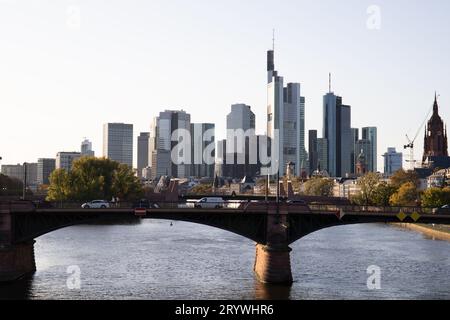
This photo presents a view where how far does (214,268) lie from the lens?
7050 centimetres

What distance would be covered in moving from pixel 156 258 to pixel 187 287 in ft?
68.1

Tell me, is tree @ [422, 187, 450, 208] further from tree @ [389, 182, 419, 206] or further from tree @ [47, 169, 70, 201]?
tree @ [47, 169, 70, 201]

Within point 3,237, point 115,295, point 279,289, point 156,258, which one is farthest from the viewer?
point 156,258

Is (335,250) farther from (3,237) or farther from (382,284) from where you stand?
(3,237)

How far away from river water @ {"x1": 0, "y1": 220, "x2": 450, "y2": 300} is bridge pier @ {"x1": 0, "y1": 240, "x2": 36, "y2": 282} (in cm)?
144

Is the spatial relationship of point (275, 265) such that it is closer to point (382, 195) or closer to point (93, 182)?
point (93, 182)

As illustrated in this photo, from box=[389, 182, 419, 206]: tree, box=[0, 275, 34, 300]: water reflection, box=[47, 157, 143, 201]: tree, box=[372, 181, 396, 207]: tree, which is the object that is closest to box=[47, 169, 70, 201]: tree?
box=[47, 157, 143, 201]: tree

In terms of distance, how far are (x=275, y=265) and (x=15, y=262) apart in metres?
25.2

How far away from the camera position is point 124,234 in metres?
113

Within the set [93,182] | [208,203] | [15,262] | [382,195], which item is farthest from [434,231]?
[15,262]

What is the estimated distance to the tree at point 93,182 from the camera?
145250 mm

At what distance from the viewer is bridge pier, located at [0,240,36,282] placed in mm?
62331

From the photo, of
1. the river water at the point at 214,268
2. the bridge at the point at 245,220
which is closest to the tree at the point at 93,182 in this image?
the river water at the point at 214,268
